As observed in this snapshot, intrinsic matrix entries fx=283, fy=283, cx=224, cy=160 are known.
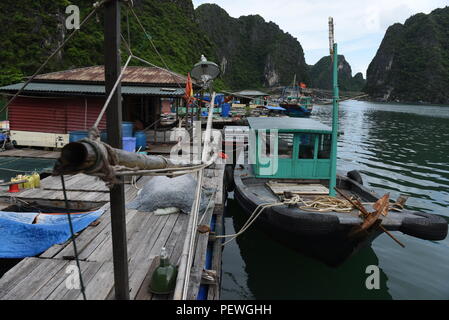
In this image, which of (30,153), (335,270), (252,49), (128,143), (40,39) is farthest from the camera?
(252,49)

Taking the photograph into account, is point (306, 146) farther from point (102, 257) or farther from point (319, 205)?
point (102, 257)

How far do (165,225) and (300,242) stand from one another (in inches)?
129

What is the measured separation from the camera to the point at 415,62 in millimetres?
122188

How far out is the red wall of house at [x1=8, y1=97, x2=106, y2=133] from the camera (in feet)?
42.6

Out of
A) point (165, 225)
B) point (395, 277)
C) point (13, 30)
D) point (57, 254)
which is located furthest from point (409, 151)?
point (13, 30)

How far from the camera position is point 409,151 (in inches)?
918

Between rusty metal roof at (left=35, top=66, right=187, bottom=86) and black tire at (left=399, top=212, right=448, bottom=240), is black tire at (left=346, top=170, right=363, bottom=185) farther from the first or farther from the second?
rusty metal roof at (left=35, top=66, right=187, bottom=86)

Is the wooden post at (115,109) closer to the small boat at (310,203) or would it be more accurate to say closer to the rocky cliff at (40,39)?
the small boat at (310,203)

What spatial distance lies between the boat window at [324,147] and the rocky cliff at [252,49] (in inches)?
4924

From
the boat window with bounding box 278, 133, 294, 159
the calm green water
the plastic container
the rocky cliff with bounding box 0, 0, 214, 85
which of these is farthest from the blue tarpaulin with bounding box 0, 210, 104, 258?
the rocky cliff with bounding box 0, 0, 214, 85

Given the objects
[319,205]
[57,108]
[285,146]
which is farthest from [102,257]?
[57,108]

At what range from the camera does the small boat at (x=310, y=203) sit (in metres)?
6.14

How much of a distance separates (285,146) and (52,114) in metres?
10.8

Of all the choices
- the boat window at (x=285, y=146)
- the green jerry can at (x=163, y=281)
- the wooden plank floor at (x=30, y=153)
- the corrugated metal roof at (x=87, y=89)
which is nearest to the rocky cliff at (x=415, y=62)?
the boat window at (x=285, y=146)
